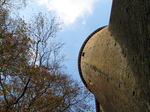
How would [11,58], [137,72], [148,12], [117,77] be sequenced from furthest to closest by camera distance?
[11,58], [117,77], [137,72], [148,12]

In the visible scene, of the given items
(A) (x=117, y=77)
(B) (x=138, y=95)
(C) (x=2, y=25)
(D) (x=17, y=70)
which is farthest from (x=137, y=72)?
(C) (x=2, y=25)

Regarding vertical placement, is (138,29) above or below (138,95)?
above

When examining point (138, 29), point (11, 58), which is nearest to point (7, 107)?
point (11, 58)

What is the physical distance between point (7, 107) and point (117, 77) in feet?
18.6

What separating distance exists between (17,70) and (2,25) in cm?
267

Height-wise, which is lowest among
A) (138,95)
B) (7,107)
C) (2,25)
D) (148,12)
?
(138,95)

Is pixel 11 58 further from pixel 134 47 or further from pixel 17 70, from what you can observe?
pixel 134 47

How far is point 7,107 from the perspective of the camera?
6453 millimetres

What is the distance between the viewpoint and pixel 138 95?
245 cm

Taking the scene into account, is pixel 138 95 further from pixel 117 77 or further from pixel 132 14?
pixel 132 14

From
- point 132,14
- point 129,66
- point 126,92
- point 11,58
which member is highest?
point 11,58

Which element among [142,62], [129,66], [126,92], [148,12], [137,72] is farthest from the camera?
[126,92]

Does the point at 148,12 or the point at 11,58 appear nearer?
the point at 148,12

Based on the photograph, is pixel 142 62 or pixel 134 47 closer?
pixel 142 62
